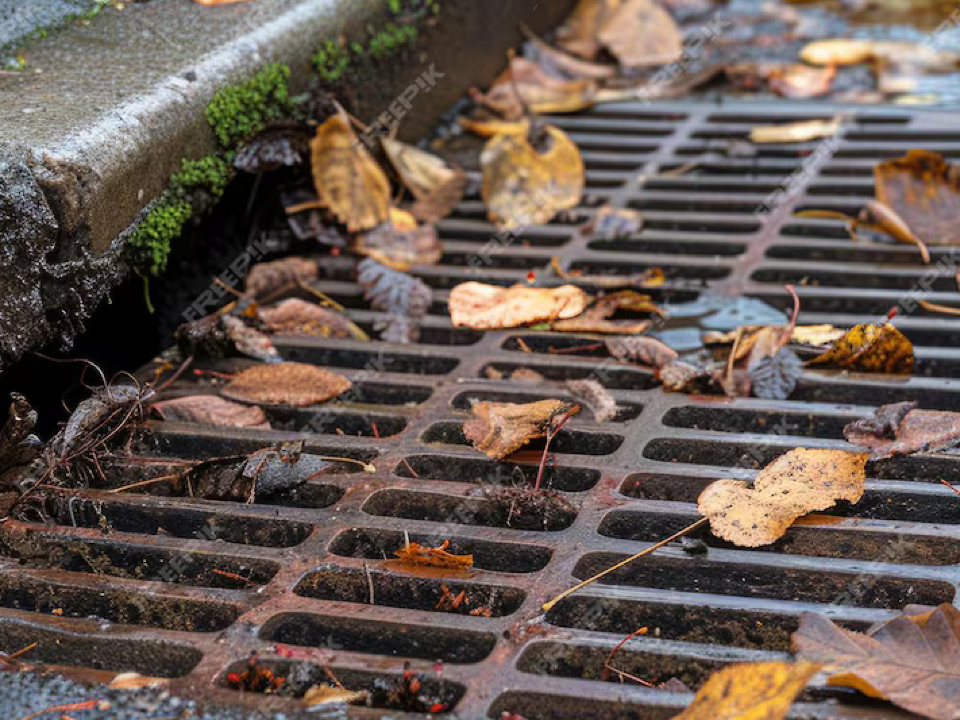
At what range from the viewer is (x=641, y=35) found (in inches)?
159

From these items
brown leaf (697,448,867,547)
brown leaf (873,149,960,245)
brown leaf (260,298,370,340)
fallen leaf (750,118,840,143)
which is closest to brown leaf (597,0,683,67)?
fallen leaf (750,118,840,143)

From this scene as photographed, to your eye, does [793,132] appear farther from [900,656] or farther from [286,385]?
[900,656]

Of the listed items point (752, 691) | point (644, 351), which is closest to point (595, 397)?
point (644, 351)

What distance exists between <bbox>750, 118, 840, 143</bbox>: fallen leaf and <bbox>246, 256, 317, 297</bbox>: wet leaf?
4.63ft

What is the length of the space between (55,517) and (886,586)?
4.08ft

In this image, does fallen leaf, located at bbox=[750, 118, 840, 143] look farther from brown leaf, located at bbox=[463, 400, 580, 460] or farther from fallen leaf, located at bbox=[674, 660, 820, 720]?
fallen leaf, located at bbox=[674, 660, 820, 720]

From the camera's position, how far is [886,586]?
1493mm

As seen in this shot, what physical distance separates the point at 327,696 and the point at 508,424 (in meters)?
0.65

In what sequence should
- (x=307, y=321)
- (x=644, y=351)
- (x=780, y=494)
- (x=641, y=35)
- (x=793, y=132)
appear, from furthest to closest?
(x=641, y=35)
(x=793, y=132)
(x=307, y=321)
(x=644, y=351)
(x=780, y=494)

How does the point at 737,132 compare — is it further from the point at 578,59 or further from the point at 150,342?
the point at 150,342

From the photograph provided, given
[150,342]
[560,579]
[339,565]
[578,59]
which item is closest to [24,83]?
[150,342]

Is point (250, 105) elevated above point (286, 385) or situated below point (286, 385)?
above

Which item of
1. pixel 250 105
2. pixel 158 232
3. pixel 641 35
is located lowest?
pixel 641 35

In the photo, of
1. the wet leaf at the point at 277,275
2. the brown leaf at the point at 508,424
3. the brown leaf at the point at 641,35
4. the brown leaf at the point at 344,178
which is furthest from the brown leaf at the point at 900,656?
the brown leaf at the point at 641,35
